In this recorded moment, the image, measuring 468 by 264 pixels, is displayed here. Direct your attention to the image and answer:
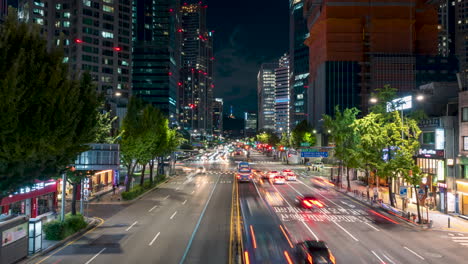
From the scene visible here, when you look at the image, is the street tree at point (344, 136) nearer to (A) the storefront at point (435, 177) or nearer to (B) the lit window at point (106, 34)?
(A) the storefront at point (435, 177)

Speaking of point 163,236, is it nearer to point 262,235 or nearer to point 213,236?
point 213,236

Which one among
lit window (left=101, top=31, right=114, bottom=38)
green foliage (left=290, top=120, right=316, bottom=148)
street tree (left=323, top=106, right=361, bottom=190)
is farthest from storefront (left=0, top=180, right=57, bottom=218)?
lit window (left=101, top=31, right=114, bottom=38)

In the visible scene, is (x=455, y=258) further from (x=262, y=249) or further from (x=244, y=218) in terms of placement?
(x=244, y=218)

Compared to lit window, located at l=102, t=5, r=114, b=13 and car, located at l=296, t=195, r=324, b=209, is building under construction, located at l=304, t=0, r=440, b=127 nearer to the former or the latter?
lit window, located at l=102, t=5, r=114, b=13

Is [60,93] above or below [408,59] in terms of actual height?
below

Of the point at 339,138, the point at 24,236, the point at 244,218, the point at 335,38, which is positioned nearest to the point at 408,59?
the point at 335,38

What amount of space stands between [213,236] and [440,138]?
26.7 m

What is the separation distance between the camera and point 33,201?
1286 inches

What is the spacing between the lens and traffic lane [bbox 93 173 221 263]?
841 inches

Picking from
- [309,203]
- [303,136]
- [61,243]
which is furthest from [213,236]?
[303,136]

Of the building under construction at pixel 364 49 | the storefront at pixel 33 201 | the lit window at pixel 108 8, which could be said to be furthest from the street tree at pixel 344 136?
the lit window at pixel 108 8

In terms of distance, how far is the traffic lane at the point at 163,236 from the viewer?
70.1ft

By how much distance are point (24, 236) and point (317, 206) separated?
28.4 meters

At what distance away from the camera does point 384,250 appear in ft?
75.9
